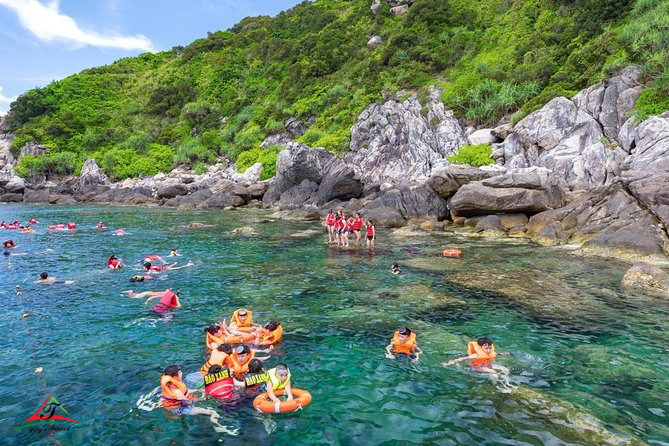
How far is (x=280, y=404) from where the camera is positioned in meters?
8.10

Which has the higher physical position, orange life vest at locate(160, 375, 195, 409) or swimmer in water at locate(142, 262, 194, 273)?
swimmer in water at locate(142, 262, 194, 273)

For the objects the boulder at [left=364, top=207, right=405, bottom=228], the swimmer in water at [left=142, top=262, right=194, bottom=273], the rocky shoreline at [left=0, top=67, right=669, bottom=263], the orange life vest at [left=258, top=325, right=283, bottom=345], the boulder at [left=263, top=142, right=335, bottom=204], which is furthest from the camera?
the boulder at [left=263, top=142, right=335, bottom=204]

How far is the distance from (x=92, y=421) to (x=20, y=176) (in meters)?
84.1

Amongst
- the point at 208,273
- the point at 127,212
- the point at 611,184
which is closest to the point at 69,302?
the point at 208,273

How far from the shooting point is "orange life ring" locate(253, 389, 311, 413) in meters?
8.05

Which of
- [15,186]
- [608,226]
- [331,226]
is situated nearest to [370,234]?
[331,226]

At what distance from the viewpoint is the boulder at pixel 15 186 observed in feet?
216

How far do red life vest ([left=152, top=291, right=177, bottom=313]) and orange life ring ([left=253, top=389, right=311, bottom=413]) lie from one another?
6980 mm

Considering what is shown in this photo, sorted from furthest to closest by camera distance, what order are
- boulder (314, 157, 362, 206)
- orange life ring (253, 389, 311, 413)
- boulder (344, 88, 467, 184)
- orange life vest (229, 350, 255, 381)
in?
boulder (344, 88, 467, 184) → boulder (314, 157, 362, 206) → orange life vest (229, 350, 255, 381) → orange life ring (253, 389, 311, 413)

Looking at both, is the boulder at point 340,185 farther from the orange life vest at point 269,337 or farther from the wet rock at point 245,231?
the orange life vest at point 269,337

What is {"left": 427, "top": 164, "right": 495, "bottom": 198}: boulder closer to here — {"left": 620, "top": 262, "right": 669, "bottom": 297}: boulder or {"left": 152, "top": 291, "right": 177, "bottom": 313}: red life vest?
{"left": 620, "top": 262, "right": 669, "bottom": 297}: boulder

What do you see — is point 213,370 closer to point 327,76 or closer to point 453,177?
point 453,177

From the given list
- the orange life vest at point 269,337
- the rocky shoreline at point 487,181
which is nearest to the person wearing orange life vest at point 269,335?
the orange life vest at point 269,337

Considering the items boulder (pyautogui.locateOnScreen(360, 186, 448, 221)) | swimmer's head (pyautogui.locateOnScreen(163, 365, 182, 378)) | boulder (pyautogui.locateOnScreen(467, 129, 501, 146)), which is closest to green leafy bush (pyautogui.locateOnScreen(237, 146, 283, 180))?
boulder (pyautogui.locateOnScreen(360, 186, 448, 221))
